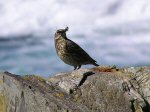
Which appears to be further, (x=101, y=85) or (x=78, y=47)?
(x=78, y=47)

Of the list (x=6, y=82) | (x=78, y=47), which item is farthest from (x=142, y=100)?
(x=78, y=47)

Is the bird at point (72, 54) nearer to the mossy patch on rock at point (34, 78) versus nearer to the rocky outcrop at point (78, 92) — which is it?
the rocky outcrop at point (78, 92)

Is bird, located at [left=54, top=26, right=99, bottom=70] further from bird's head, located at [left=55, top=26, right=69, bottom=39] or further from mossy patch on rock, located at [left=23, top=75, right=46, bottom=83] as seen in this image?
mossy patch on rock, located at [left=23, top=75, right=46, bottom=83]

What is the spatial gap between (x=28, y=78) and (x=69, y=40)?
521 centimetres

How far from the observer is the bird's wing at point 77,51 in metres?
19.3

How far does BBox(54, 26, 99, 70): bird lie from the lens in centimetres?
1925

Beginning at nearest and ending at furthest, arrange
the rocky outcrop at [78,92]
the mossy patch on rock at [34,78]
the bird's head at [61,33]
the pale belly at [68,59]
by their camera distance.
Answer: the rocky outcrop at [78,92], the mossy patch on rock at [34,78], the bird's head at [61,33], the pale belly at [68,59]

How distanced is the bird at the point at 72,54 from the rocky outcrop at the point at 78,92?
13.2 ft

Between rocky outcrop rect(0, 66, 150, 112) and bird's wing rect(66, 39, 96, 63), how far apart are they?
4059mm

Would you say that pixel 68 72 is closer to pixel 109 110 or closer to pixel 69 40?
pixel 109 110

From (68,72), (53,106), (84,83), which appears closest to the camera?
(53,106)

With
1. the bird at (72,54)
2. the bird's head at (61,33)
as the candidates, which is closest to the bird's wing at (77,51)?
the bird at (72,54)

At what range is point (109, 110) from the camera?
44.4 ft

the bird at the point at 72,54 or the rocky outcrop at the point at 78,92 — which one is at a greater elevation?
the bird at the point at 72,54
